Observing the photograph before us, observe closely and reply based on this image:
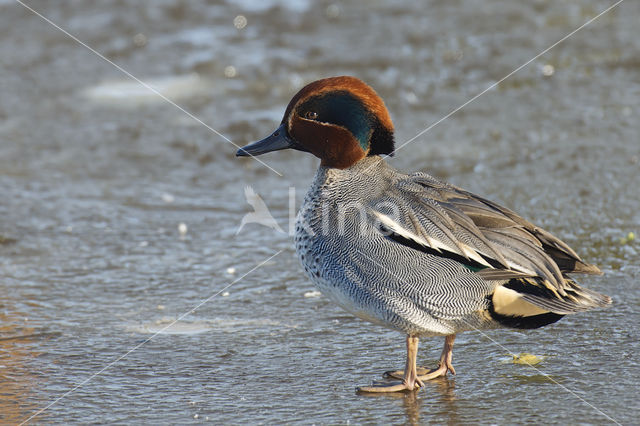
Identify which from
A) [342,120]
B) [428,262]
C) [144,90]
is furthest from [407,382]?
[144,90]

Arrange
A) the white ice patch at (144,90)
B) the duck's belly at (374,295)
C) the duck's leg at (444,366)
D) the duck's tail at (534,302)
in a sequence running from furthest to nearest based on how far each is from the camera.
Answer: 1. the white ice patch at (144,90)
2. the duck's leg at (444,366)
3. the duck's belly at (374,295)
4. the duck's tail at (534,302)

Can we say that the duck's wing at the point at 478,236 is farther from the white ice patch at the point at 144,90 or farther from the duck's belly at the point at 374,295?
the white ice patch at the point at 144,90

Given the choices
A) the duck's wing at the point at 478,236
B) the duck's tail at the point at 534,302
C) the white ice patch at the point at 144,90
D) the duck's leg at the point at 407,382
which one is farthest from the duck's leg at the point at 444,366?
the white ice patch at the point at 144,90

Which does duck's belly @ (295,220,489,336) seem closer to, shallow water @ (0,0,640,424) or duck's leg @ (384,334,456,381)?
duck's leg @ (384,334,456,381)

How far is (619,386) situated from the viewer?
3406 mm

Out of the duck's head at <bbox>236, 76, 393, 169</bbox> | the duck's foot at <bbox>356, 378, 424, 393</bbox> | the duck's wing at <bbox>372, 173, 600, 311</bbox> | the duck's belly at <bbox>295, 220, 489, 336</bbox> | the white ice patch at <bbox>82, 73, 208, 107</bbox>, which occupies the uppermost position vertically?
the duck's head at <bbox>236, 76, 393, 169</bbox>

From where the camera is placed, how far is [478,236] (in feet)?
11.3

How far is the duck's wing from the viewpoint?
338cm

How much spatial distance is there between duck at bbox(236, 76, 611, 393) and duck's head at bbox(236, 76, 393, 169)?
3 centimetres

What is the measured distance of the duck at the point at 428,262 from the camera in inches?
134

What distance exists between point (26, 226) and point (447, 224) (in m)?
3.26

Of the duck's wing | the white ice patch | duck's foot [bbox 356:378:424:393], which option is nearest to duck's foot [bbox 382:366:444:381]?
duck's foot [bbox 356:378:424:393]

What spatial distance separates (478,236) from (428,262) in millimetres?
224

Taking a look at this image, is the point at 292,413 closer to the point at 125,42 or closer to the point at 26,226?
the point at 26,226
